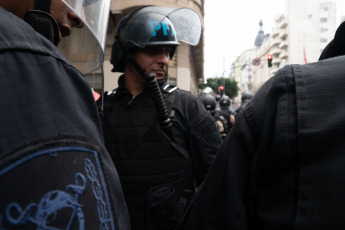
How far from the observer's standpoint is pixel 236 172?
81cm

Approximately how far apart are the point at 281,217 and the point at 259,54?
7478cm

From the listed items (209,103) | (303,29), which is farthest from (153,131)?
(303,29)

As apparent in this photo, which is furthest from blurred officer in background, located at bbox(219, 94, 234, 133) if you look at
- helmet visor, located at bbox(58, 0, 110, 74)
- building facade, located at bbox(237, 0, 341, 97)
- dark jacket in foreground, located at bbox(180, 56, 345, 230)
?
building facade, located at bbox(237, 0, 341, 97)

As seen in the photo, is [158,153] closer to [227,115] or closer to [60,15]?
[60,15]

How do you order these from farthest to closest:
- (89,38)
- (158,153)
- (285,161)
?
(158,153)
(89,38)
(285,161)

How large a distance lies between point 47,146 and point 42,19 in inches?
15.1

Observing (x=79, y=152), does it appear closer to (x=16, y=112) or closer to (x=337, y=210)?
(x=16, y=112)

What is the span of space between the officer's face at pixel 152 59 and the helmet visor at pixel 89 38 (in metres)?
0.61

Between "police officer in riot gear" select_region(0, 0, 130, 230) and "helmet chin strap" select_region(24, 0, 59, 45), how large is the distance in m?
0.06

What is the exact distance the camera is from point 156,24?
2.11 meters

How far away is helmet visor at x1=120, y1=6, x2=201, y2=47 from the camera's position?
6.84 feet

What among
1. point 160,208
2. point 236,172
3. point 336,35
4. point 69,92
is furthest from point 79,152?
point 160,208

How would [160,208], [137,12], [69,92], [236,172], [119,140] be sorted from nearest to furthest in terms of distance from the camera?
1. [69,92]
2. [236,172]
3. [160,208]
4. [119,140]
5. [137,12]

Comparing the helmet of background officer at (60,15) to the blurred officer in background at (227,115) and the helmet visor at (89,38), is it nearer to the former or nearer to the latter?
the helmet visor at (89,38)
